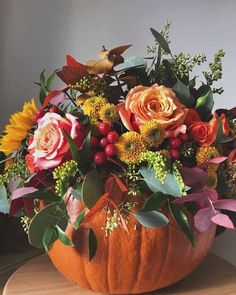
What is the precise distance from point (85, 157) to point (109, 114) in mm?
73

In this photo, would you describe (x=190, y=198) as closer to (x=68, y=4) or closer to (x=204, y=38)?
(x=204, y=38)

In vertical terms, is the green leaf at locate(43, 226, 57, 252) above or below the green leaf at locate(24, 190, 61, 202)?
below

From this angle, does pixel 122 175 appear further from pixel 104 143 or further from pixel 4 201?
pixel 4 201

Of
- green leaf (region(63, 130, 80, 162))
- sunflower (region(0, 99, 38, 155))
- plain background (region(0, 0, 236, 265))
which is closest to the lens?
green leaf (region(63, 130, 80, 162))

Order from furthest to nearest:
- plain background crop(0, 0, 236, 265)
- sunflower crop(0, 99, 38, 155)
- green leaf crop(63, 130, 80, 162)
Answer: plain background crop(0, 0, 236, 265) < sunflower crop(0, 99, 38, 155) < green leaf crop(63, 130, 80, 162)

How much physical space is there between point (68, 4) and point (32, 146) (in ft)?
2.06

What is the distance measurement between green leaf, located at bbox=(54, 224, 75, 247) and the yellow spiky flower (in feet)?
0.57

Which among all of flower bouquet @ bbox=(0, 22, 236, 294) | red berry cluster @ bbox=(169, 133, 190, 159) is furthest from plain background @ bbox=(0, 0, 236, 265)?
red berry cluster @ bbox=(169, 133, 190, 159)

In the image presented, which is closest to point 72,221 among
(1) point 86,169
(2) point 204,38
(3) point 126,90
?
(1) point 86,169

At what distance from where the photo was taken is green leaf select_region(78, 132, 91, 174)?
0.74 meters

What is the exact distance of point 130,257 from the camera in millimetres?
790

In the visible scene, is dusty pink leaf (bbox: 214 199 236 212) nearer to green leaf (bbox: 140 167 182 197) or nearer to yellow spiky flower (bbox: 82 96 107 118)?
green leaf (bbox: 140 167 182 197)

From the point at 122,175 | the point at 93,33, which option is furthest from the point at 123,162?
the point at 93,33

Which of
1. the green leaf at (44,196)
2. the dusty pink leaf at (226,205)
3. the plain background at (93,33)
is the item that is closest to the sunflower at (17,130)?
the green leaf at (44,196)
